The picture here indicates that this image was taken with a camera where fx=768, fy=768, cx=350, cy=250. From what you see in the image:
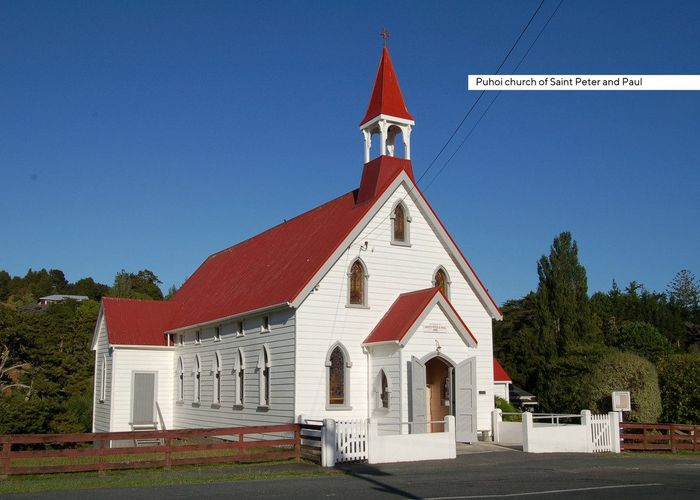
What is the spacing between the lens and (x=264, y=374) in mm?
26875

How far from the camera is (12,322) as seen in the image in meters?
44.7

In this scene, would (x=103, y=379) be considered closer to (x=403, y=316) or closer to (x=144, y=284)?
(x=403, y=316)

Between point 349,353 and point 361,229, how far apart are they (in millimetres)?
4343

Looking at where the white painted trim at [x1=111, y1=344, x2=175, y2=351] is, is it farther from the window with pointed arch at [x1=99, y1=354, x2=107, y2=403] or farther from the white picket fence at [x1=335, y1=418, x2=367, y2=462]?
the white picket fence at [x1=335, y1=418, x2=367, y2=462]

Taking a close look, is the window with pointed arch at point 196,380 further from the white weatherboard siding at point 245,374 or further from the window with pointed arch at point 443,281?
the window with pointed arch at point 443,281

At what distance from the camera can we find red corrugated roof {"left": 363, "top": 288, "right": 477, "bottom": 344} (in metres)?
24.6

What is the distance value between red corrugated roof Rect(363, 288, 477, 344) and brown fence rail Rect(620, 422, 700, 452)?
239 inches

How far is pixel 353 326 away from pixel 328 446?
6.73 metres

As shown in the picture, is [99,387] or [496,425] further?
[99,387]

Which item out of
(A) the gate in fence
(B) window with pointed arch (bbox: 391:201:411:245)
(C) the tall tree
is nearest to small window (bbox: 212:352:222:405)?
(B) window with pointed arch (bbox: 391:201:411:245)

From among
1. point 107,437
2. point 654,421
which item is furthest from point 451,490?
point 654,421

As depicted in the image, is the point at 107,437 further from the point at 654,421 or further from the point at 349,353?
the point at 654,421

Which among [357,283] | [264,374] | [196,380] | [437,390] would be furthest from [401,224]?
[196,380]

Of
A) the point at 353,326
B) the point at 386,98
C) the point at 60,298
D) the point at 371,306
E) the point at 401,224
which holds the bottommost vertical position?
the point at 353,326
